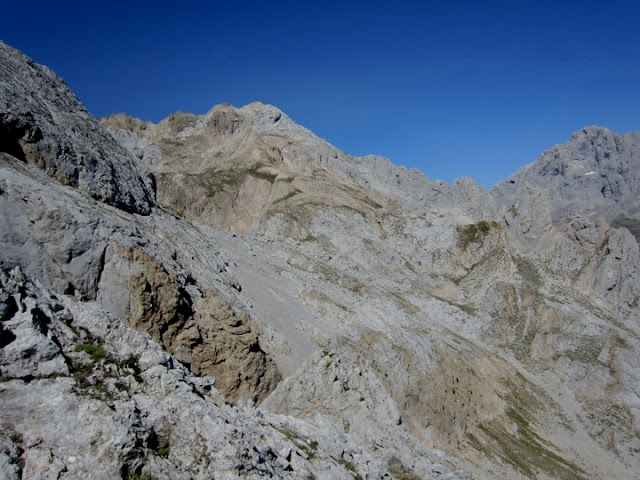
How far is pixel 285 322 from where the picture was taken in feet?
169

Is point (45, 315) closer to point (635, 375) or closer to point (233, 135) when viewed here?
point (635, 375)

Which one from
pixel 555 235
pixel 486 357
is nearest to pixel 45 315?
pixel 486 357

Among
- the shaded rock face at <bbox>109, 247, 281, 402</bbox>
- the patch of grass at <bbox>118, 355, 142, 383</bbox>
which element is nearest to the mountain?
the patch of grass at <bbox>118, 355, 142, 383</bbox>

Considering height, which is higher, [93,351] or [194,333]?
[93,351]

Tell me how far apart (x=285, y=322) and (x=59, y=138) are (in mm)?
29795

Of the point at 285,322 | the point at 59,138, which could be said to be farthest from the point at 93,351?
the point at 285,322

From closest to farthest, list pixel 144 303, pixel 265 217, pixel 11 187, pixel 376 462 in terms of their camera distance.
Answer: pixel 376 462 → pixel 11 187 → pixel 144 303 → pixel 265 217

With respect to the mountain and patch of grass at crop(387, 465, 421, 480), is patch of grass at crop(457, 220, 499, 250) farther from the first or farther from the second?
patch of grass at crop(387, 465, 421, 480)

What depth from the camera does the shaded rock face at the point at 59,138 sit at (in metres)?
39.4

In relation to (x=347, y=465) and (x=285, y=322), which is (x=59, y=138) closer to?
(x=285, y=322)

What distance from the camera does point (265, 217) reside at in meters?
102

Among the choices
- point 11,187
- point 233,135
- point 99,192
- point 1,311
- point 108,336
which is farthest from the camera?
point 233,135

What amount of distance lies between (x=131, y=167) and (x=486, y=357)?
62.7 meters

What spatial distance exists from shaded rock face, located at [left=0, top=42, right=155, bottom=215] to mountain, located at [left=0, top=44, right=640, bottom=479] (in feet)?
0.85
